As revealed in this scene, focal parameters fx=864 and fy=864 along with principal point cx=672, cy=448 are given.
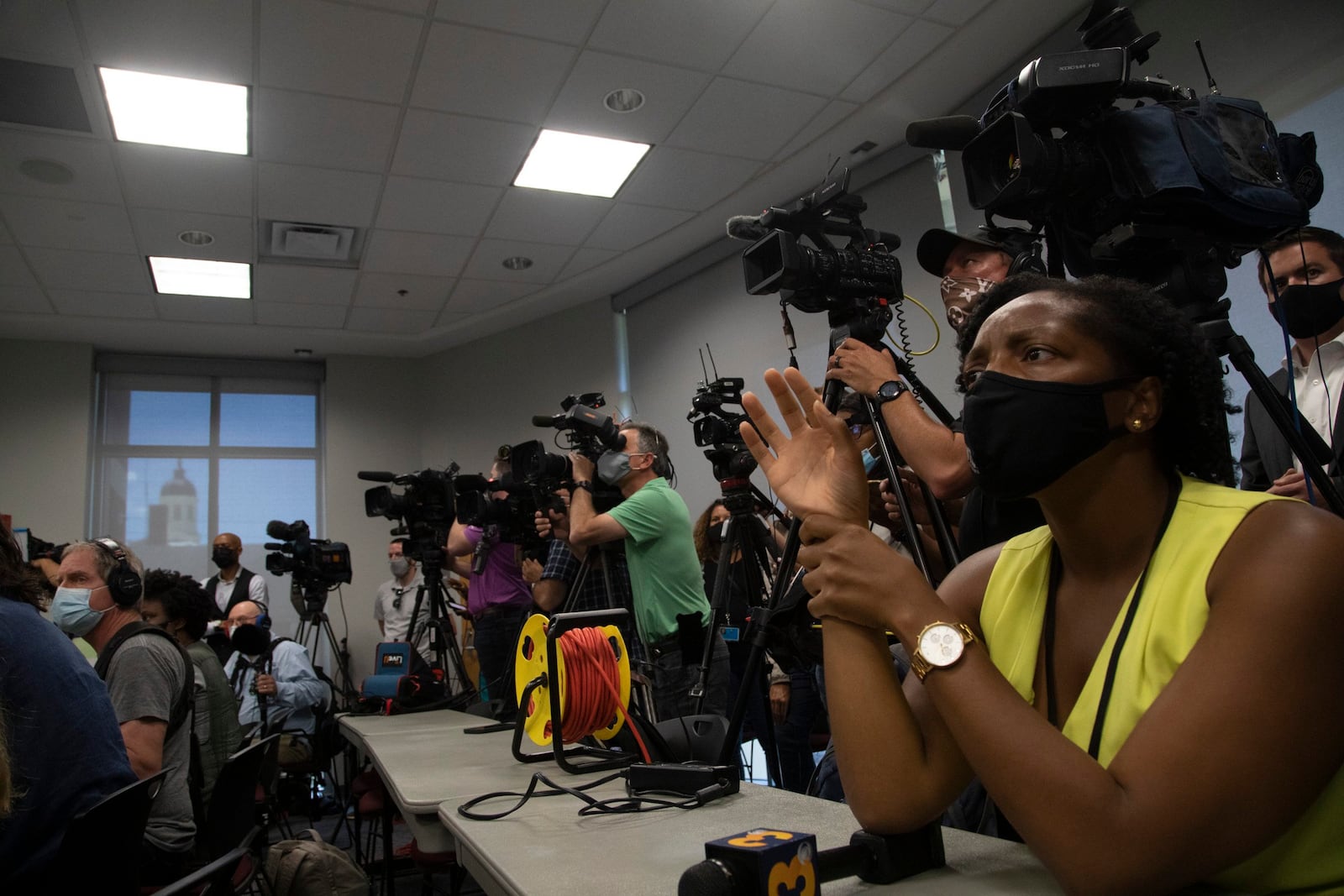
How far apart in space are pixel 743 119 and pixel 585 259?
1.86m

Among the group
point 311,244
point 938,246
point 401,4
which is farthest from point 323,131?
point 938,246

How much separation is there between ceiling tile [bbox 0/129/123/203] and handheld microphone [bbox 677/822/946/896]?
460 cm

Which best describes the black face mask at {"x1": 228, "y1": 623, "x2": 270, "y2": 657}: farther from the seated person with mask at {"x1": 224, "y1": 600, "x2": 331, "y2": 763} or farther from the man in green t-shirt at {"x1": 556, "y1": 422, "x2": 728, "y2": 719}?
the man in green t-shirt at {"x1": 556, "y1": 422, "x2": 728, "y2": 719}

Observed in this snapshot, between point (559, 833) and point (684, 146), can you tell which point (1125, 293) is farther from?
point (684, 146)

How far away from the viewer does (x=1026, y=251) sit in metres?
1.47

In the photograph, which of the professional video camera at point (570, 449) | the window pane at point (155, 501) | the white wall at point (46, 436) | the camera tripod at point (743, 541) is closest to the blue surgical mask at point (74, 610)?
the professional video camera at point (570, 449)

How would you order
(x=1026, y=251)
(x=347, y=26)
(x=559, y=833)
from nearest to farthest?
(x=559, y=833) < (x=1026, y=251) < (x=347, y=26)

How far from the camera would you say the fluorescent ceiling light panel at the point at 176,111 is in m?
3.62

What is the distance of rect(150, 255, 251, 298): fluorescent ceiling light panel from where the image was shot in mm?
5441

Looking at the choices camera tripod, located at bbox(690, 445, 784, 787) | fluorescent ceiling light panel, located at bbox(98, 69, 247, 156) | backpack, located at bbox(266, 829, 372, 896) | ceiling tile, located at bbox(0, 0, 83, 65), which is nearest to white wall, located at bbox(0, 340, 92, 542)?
fluorescent ceiling light panel, located at bbox(98, 69, 247, 156)

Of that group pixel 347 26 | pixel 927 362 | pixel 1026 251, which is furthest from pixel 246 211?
pixel 1026 251

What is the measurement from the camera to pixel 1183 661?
2.45 ft

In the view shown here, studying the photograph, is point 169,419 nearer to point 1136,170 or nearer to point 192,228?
point 192,228

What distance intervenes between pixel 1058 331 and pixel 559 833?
91cm
